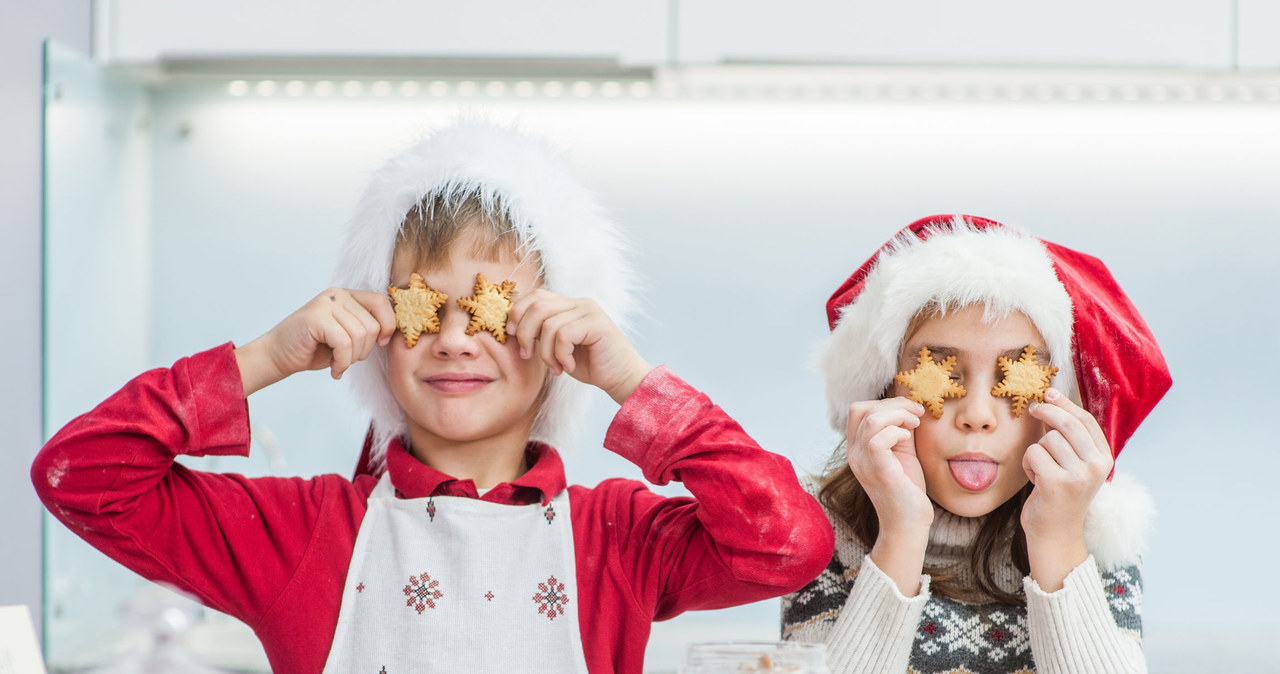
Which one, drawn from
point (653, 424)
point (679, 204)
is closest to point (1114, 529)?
point (653, 424)

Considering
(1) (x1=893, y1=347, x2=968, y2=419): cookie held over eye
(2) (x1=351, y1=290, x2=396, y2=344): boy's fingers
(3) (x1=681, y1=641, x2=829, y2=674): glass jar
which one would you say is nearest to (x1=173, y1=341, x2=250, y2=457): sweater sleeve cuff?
(2) (x1=351, y1=290, x2=396, y2=344): boy's fingers

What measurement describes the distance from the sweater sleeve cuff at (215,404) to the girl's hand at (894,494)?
0.59 metres

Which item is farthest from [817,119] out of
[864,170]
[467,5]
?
[467,5]

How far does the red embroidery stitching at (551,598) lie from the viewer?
1.07m

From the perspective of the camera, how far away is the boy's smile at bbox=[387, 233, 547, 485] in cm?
108

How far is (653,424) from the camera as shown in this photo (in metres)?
1.06

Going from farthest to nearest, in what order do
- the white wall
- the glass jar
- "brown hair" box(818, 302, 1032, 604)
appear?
the white wall, "brown hair" box(818, 302, 1032, 604), the glass jar

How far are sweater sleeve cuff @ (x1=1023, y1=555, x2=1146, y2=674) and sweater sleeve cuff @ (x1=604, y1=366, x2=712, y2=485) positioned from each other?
0.37m

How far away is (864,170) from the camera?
2256 mm

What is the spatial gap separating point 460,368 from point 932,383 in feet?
1.52

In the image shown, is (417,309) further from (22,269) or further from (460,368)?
(22,269)

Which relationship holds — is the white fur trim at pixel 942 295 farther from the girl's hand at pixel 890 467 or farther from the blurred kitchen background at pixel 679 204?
the blurred kitchen background at pixel 679 204

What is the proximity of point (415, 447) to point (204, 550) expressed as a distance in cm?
22

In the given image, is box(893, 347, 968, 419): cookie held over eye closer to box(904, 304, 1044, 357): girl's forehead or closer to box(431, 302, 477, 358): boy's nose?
box(904, 304, 1044, 357): girl's forehead
